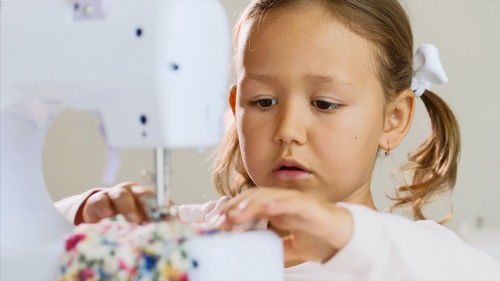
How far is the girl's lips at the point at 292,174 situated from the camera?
1.27m

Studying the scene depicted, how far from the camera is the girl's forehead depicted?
4.11 ft

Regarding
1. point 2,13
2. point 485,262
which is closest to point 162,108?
point 2,13

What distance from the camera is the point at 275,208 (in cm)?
87

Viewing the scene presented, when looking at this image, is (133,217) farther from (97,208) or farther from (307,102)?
(307,102)

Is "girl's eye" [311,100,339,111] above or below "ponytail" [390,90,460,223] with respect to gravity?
above

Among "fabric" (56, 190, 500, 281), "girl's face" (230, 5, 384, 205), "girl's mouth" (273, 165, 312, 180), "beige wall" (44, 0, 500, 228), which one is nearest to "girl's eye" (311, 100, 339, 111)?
"girl's face" (230, 5, 384, 205)

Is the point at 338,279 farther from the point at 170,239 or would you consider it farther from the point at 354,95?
the point at 170,239

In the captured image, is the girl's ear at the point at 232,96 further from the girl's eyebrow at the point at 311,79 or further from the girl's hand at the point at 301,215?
the girl's hand at the point at 301,215

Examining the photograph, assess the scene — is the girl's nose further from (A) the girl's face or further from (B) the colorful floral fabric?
(B) the colorful floral fabric

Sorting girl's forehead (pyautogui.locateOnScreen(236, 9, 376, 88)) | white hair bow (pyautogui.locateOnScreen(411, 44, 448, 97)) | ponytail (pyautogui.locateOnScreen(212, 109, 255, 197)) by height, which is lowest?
ponytail (pyautogui.locateOnScreen(212, 109, 255, 197))

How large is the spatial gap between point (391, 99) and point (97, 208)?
2.00ft

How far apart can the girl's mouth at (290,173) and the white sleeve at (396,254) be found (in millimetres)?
278

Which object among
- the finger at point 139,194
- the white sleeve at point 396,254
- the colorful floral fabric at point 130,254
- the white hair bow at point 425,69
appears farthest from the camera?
the white hair bow at point 425,69

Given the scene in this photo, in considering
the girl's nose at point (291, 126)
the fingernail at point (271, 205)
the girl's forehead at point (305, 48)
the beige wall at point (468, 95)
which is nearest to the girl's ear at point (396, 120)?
the girl's forehead at point (305, 48)
